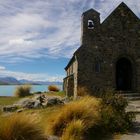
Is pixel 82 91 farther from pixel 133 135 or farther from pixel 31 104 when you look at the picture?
pixel 133 135

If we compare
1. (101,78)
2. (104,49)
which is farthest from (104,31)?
Answer: (101,78)

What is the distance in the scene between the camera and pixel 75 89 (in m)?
23.8

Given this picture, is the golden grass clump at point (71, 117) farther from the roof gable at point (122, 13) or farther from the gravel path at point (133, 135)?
the roof gable at point (122, 13)

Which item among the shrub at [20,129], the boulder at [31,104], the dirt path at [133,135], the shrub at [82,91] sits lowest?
the dirt path at [133,135]

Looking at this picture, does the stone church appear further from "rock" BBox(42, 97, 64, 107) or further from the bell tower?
"rock" BBox(42, 97, 64, 107)

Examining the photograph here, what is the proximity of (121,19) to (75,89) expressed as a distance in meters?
6.03

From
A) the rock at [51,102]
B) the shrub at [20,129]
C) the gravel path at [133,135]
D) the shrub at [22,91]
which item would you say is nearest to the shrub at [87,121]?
the gravel path at [133,135]

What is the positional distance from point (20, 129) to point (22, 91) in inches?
874

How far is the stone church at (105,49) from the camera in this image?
23859mm

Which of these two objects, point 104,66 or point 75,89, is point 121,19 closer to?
point 104,66

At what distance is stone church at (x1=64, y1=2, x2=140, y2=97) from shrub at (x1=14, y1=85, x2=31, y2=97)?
7.50 meters

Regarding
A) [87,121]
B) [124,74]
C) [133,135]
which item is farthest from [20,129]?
[124,74]

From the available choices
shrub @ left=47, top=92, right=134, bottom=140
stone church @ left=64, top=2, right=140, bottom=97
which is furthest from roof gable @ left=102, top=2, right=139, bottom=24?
shrub @ left=47, top=92, right=134, bottom=140

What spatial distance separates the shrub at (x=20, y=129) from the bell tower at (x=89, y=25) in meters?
15.3
